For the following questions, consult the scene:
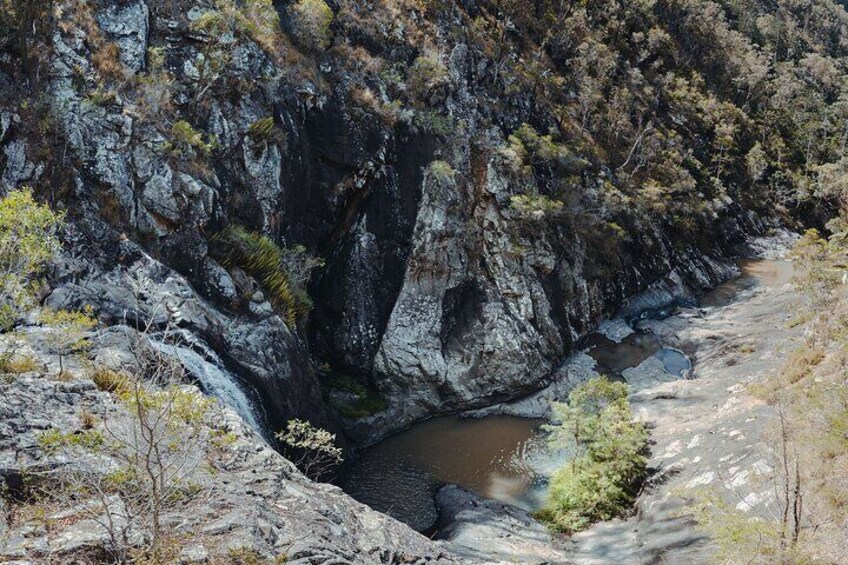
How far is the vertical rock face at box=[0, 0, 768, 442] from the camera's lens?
19344 mm

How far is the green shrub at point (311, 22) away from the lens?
2947 cm

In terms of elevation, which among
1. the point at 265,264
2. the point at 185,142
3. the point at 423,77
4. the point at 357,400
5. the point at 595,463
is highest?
the point at 423,77

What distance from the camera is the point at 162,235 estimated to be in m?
20.3

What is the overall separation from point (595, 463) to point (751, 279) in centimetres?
3282

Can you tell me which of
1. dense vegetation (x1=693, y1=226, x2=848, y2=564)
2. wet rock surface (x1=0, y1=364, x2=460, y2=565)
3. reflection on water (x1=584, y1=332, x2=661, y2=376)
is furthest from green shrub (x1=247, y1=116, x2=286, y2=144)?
dense vegetation (x1=693, y1=226, x2=848, y2=564)

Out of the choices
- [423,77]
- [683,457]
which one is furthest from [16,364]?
[423,77]

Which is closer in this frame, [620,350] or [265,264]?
[265,264]

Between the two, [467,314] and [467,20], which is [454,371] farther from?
[467,20]

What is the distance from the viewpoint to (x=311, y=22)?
2977cm

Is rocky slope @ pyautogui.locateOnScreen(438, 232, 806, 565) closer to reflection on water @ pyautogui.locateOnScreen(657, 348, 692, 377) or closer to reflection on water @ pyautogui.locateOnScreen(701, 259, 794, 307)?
reflection on water @ pyautogui.locateOnScreen(657, 348, 692, 377)

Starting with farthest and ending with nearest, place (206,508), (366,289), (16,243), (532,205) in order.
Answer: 1. (532,205)
2. (366,289)
3. (16,243)
4. (206,508)

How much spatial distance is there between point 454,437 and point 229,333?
11.8 metres

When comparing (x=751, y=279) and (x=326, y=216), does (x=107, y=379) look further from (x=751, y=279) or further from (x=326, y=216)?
(x=751, y=279)

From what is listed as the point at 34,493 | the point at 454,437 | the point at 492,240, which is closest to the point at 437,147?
the point at 492,240
